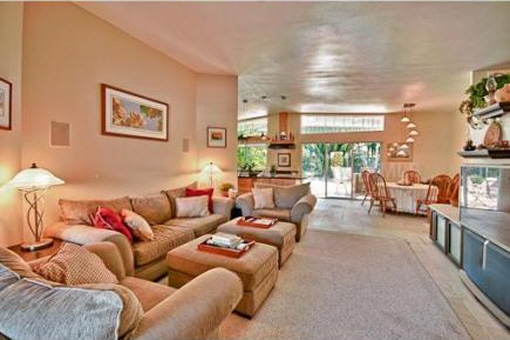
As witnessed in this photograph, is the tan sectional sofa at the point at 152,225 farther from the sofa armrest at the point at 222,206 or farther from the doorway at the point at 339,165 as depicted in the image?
the doorway at the point at 339,165

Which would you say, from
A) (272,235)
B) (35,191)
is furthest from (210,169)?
(35,191)

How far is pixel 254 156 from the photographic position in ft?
33.5

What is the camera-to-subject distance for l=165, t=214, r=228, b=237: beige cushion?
3443 mm

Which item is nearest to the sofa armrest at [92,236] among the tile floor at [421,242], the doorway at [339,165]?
the tile floor at [421,242]

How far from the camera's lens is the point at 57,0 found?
2.79 metres

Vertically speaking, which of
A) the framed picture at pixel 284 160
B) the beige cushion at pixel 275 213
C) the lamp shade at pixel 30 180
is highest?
the framed picture at pixel 284 160

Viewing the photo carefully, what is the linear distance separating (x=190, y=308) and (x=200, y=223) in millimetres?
2382

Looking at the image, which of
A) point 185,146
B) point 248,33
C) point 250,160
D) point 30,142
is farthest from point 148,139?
point 250,160

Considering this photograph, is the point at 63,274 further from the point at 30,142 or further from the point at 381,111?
the point at 381,111

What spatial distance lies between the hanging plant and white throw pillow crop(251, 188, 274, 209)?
340 centimetres

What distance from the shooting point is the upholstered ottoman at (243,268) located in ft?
7.17

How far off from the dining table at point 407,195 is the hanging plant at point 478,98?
2100 mm

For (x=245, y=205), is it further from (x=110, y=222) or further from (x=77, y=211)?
(x=77, y=211)

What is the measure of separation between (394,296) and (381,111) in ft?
23.4
